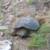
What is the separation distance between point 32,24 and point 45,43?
235mm

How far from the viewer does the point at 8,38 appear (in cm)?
200

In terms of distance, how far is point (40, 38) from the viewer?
191 cm

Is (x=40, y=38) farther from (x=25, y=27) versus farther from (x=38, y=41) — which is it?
(x=25, y=27)

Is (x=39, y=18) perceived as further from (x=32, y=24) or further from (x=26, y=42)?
(x=26, y=42)

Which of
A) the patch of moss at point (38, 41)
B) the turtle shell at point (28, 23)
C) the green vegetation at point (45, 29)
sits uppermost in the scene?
the turtle shell at point (28, 23)

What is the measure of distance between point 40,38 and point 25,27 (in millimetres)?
189

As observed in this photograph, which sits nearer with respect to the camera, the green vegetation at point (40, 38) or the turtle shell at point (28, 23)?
the green vegetation at point (40, 38)

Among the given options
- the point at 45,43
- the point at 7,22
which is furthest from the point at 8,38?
the point at 45,43

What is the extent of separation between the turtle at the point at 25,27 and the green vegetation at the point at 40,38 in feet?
0.19

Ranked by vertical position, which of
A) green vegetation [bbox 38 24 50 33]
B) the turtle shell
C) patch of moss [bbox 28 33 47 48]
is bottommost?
patch of moss [bbox 28 33 47 48]

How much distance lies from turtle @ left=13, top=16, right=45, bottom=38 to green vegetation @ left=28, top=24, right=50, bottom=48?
0.06 meters

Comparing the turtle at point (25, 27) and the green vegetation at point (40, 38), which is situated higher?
the turtle at point (25, 27)

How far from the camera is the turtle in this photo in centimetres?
198

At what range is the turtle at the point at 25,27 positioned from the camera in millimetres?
1984
